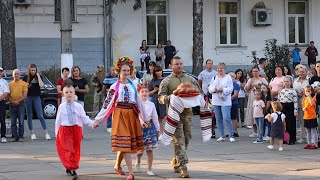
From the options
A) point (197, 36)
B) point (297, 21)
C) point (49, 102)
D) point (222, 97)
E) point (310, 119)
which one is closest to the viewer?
point (310, 119)

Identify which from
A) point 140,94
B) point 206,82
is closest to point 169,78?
point 140,94

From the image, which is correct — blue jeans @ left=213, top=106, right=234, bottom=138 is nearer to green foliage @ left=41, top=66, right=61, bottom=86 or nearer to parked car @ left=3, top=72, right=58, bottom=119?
parked car @ left=3, top=72, right=58, bottom=119

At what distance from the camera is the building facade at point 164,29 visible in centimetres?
3409

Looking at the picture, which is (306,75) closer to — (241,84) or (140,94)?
(241,84)

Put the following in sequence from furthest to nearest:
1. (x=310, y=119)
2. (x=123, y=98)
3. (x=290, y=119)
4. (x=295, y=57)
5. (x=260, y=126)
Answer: (x=295, y=57) → (x=260, y=126) → (x=290, y=119) → (x=310, y=119) → (x=123, y=98)

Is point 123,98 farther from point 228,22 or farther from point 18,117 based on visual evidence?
point 228,22

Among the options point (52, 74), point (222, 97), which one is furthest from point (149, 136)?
point (52, 74)

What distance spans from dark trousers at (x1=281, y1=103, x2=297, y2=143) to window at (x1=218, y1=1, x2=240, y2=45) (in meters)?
20.8

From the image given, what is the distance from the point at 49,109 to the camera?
963 inches

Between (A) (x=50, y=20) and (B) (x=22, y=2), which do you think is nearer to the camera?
(B) (x=22, y=2)

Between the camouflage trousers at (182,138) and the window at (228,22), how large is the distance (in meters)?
25.4

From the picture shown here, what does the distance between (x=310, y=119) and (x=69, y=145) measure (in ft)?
20.3

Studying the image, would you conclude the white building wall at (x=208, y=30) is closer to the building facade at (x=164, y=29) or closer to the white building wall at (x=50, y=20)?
the building facade at (x=164, y=29)

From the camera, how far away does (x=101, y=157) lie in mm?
14602
